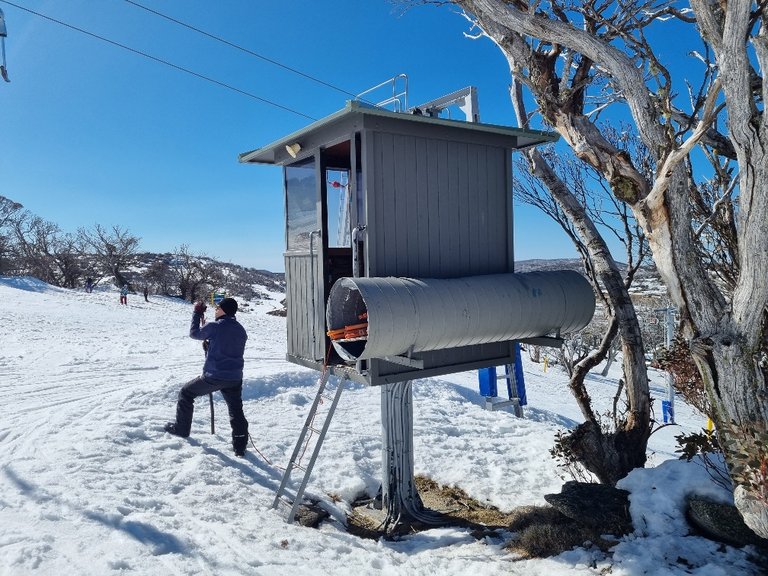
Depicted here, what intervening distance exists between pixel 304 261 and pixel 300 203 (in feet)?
2.34

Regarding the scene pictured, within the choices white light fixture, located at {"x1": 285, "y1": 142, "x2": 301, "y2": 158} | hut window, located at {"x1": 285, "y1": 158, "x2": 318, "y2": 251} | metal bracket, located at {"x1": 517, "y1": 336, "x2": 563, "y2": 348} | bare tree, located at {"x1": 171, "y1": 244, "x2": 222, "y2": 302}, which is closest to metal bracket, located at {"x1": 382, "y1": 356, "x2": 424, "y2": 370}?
metal bracket, located at {"x1": 517, "y1": 336, "x2": 563, "y2": 348}

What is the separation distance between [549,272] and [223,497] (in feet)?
14.2

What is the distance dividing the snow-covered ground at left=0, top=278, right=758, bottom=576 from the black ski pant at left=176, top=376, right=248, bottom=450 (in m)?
0.22

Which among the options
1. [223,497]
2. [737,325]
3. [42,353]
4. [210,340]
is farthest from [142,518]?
[42,353]

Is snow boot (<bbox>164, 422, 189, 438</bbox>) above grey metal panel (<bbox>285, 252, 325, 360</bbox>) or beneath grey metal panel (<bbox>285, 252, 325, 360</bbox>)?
beneath

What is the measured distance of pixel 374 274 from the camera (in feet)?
17.4

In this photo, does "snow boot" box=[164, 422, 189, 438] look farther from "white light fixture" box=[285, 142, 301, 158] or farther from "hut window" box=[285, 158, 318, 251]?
"white light fixture" box=[285, 142, 301, 158]

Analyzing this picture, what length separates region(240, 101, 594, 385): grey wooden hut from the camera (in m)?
5.02

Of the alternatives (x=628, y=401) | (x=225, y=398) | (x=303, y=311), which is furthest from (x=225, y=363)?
(x=628, y=401)

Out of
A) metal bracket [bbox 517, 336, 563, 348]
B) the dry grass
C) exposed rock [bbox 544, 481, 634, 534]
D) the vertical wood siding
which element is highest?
the vertical wood siding

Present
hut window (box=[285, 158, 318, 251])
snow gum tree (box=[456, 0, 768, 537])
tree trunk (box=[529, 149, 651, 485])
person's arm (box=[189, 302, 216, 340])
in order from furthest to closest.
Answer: person's arm (box=[189, 302, 216, 340]) < hut window (box=[285, 158, 318, 251]) < tree trunk (box=[529, 149, 651, 485]) < snow gum tree (box=[456, 0, 768, 537])

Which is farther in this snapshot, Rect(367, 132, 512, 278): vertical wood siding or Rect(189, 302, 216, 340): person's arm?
Rect(189, 302, 216, 340): person's arm

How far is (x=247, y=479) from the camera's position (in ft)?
21.7

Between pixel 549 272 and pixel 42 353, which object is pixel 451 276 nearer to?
pixel 549 272
